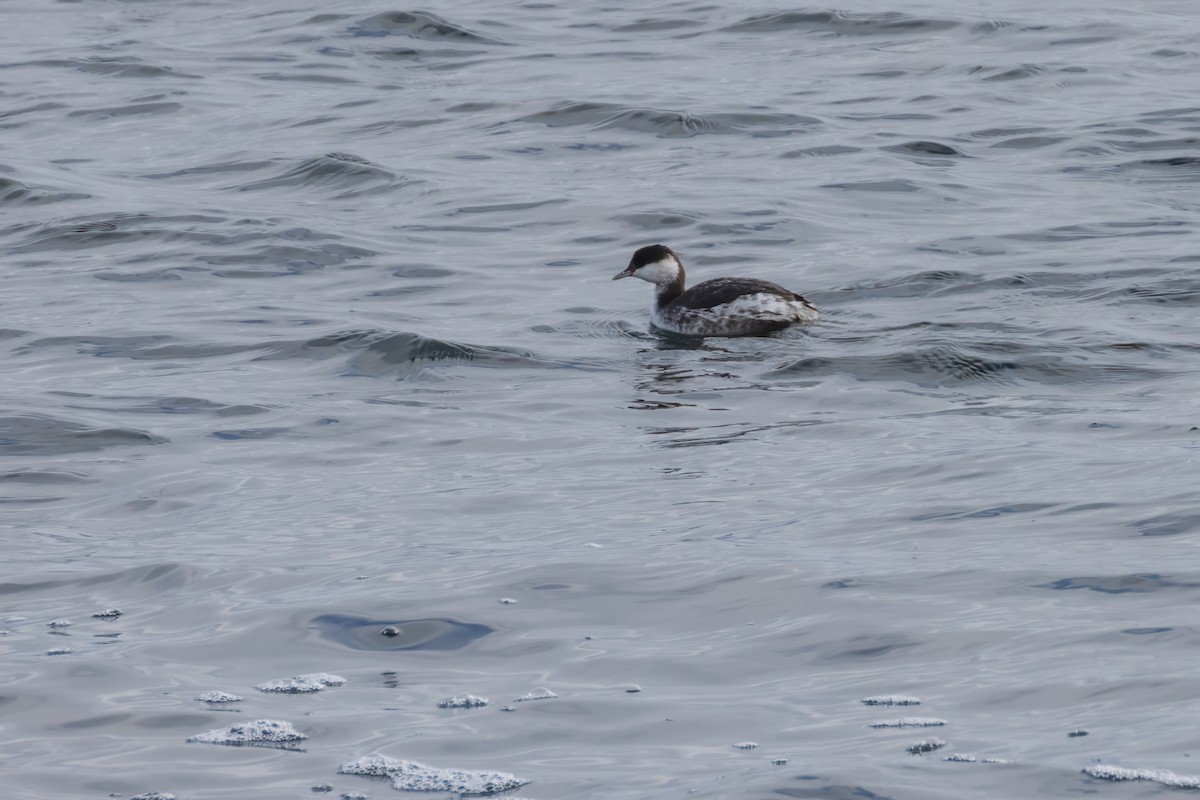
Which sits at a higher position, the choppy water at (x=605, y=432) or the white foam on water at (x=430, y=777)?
the white foam on water at (x=430, y=777)

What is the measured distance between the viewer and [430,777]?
18.6 ft

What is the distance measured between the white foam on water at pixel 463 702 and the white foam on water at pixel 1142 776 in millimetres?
2057

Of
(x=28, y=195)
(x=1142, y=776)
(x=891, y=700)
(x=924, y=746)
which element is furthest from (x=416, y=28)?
(x=1142, y=776)

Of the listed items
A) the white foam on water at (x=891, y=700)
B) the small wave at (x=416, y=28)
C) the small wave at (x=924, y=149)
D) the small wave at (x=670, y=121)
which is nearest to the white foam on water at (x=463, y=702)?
the white foam on water at (x=891, y=700)

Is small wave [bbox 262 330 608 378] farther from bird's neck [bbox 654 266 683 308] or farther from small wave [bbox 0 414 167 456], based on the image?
small wave [bbox 0 414 167 456]

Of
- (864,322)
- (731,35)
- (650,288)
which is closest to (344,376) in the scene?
(864,322)

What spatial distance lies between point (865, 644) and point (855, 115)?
16.3 metres

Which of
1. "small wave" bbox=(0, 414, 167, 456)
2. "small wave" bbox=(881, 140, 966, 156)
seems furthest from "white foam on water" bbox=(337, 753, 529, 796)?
"small wave" bbox=(881, 140, 966, 156)

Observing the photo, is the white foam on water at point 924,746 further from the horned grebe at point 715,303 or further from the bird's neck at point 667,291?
the bird's neck at point 667,291

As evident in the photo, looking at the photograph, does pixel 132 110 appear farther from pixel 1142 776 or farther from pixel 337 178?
pixel 1142 776

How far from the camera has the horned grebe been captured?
1366 cm

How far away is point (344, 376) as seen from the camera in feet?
41.2

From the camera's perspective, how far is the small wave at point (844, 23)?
2758 cm

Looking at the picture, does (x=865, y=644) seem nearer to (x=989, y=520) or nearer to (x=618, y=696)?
(x=618, y=696)
